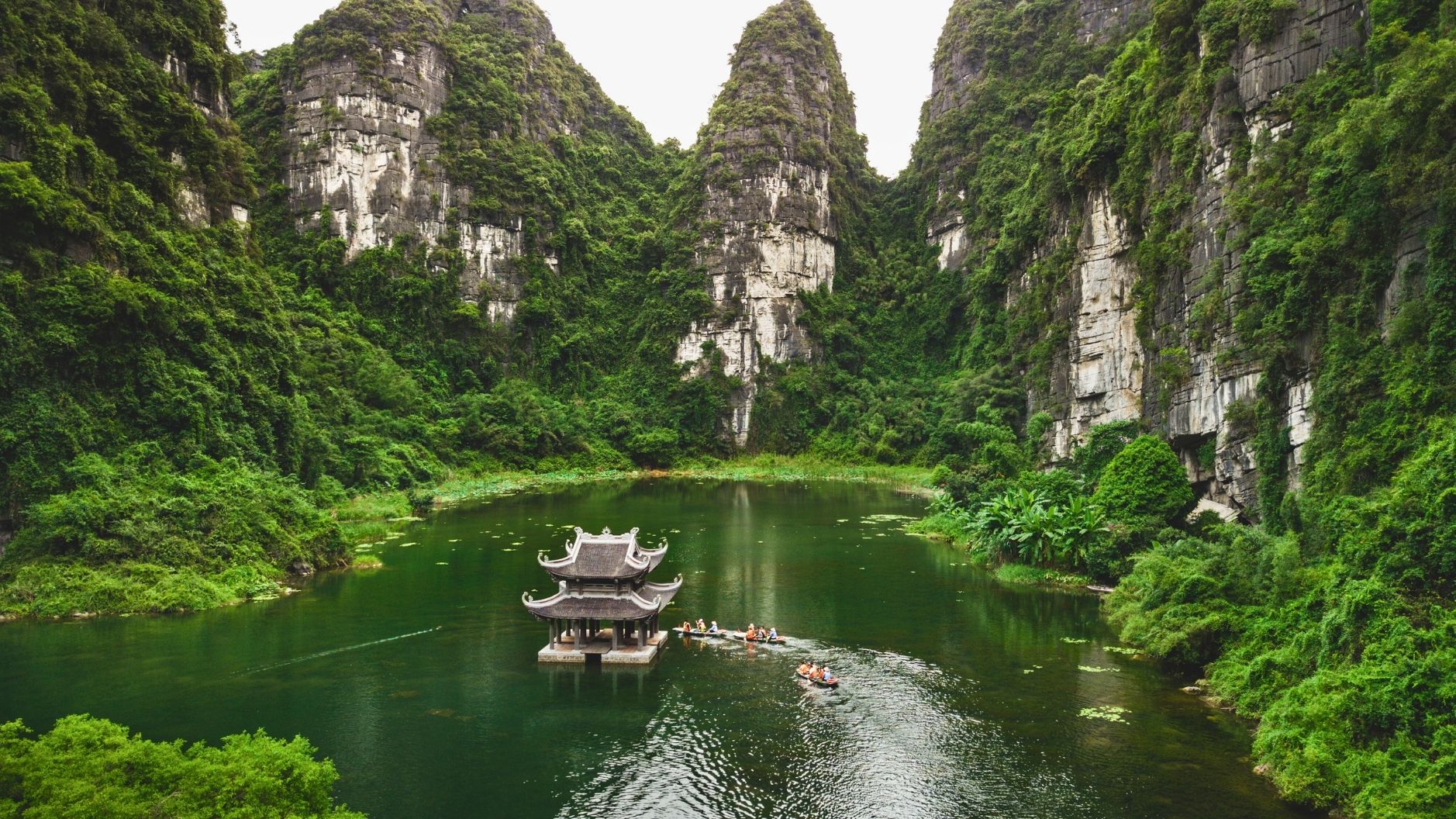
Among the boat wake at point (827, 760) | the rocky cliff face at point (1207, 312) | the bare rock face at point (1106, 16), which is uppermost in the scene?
the bare rock face at point (1106, 16)

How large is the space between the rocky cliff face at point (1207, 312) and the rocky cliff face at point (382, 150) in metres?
57.9

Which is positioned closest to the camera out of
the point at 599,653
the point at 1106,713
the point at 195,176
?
the point at 1106,713

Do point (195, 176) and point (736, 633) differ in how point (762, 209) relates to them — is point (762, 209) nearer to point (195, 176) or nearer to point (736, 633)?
point (195, 176)

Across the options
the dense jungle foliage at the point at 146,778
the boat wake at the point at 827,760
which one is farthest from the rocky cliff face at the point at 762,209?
the dense jungle foliage at the point at 146,778

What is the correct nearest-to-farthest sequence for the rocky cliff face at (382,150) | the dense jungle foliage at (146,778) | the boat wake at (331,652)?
the dense jungle foliage at (146,778), the boat wake at (331,652), the rocky cliff face at (382,150)

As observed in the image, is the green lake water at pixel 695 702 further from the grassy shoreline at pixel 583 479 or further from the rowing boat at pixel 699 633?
the grassy shoreline at pixel 583 479

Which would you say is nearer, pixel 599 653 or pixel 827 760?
pixel 827 760

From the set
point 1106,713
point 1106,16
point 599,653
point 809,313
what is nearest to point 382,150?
point 809,313

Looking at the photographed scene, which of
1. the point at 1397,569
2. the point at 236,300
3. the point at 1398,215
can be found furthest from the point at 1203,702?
the point at 236,300

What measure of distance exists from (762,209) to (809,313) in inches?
460

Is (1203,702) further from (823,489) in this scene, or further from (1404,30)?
(823,489)

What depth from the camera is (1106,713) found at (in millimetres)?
16844

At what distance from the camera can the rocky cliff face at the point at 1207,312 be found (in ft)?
82.2

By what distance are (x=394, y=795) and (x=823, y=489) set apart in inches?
1986
